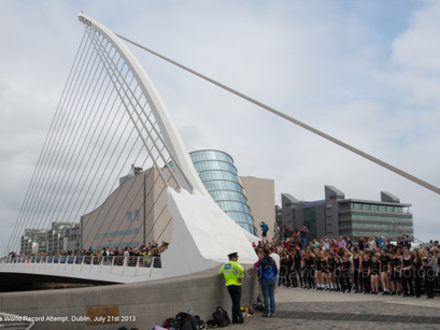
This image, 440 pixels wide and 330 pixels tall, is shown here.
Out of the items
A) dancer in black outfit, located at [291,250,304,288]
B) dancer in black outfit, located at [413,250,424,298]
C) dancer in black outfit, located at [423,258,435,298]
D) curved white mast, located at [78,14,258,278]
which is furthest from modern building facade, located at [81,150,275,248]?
dancer in black outfit, located at [423,258,435,298]

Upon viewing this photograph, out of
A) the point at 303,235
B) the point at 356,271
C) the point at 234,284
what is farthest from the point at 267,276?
the point at 303,235

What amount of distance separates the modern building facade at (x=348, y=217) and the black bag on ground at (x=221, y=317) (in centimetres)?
9153

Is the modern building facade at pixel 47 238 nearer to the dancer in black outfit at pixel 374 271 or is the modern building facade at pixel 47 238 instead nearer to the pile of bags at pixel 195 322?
the dancer in black outfit at pixel 374 271

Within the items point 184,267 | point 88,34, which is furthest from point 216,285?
point 88,34

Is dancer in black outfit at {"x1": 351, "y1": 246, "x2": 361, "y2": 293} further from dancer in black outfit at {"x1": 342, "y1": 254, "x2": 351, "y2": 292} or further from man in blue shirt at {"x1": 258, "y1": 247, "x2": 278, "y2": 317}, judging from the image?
man in blue shirt at {"x1": 258, "y1": 247, "x2": 278, "y2": 317}

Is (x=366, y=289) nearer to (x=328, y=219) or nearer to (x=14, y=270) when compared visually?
(x=14, y=270)

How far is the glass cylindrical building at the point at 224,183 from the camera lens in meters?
56.3

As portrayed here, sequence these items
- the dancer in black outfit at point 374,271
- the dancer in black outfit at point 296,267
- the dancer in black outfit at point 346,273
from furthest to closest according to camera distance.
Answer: the dancer in black outfit at point 296,267 < the dancer in black outfit at point 346,273 < the dancer in black outfit at point 374,271

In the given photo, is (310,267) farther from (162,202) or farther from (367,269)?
(162,202)

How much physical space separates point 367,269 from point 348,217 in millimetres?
88375

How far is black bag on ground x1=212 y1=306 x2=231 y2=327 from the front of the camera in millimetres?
7738

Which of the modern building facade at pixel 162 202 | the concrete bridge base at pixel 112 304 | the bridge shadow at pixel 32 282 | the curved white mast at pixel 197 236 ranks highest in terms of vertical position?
the modern building facade at pixel 162 202

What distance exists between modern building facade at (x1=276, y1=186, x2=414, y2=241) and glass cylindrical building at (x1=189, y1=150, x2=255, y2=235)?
144ft

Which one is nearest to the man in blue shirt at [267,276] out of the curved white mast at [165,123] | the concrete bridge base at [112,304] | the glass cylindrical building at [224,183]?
the concrete bridge base at [112,304]
